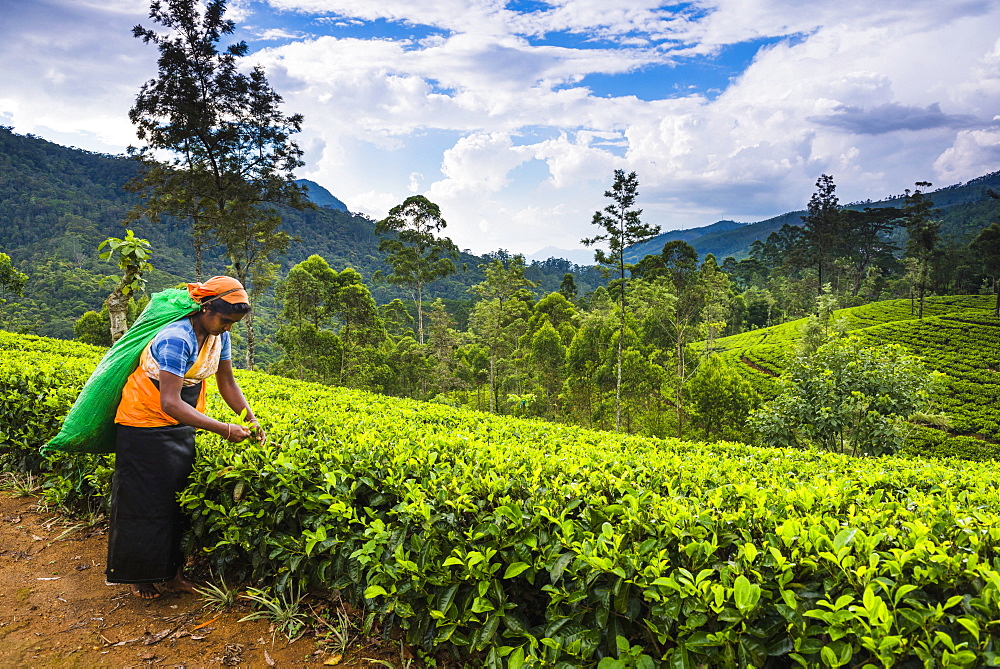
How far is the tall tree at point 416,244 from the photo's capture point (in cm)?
3275

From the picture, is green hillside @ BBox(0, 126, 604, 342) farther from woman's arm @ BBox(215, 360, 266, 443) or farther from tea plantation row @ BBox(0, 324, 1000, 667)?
tea plantation row @ BBox(0, 324, 1000, 667)

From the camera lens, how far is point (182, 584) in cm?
287

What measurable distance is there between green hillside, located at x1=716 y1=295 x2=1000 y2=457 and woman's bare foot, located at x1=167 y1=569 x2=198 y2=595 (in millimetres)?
16758

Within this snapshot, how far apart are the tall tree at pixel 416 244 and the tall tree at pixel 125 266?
24.6m

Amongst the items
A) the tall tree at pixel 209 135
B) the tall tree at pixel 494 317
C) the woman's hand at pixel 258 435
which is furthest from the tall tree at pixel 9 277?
the woman's hand at pixel 258 435

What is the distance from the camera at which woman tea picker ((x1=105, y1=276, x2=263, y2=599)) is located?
258 cm

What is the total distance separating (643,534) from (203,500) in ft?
8.04

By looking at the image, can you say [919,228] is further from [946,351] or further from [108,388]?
[108,388]

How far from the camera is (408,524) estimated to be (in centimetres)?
227

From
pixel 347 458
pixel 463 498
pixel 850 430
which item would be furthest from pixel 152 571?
pixel 850 430

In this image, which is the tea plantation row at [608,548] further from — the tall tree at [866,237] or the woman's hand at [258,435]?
the tall tree at [866,237]

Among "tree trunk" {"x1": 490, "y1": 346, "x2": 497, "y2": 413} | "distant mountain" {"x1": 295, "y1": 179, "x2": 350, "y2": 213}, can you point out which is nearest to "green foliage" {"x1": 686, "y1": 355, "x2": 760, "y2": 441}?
"tree trunk" {"x1": 490, "y1": 346, "x2": 497, "y2": 413}

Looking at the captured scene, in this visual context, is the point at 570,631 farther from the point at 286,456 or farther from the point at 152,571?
the point at 152,571

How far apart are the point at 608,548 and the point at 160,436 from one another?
240 centimetres
